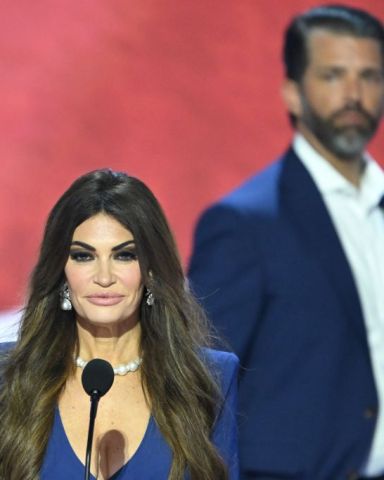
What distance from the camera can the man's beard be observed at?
14.0 feet

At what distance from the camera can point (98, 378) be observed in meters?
2.70

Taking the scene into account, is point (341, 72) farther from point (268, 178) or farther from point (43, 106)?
point (43, 106)

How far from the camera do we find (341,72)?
4324 mm

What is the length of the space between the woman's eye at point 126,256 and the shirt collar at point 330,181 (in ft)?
4.06

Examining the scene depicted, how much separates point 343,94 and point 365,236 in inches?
17.1

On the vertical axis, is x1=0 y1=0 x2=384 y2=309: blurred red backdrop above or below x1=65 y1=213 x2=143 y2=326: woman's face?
above

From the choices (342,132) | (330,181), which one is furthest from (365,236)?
(342,132)

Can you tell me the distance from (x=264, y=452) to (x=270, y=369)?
210 millimetres

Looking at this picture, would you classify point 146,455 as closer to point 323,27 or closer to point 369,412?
point 369,412

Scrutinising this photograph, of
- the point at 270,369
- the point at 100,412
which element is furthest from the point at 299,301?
the point at 100,412

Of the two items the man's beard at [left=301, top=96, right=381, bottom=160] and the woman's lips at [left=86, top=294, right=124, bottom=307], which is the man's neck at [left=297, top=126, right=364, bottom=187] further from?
the woman's lips at [left=86, top=294, right=124, bottom=307]

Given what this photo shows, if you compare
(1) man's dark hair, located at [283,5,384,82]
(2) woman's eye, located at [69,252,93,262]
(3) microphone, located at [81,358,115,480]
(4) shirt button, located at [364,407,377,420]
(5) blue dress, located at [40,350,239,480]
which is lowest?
(4) shirt button, located at [364,407,377,420]

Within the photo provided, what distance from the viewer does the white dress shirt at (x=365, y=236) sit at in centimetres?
400

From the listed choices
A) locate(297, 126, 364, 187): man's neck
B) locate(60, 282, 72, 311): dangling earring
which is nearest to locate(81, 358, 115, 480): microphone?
locate(60, 282, 72, 311): dangling earring
